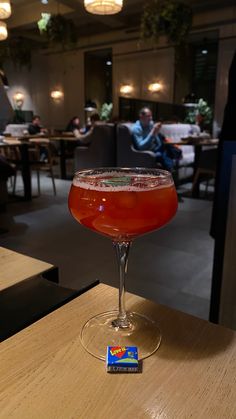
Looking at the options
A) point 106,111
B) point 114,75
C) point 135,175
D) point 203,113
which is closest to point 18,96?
point 106,111

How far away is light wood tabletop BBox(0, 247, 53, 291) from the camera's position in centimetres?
71

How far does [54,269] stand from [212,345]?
0.42 m

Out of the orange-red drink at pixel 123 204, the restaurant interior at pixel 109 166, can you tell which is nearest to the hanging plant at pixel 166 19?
the restaurant interior at pixel 109 166

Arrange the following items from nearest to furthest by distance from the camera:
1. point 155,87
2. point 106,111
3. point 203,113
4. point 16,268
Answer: point 16,268 → point 203,113 → point 155,87 → point 106,111

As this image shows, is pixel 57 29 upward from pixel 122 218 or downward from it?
upward

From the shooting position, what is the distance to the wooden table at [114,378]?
0.40m

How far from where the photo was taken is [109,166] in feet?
19.7

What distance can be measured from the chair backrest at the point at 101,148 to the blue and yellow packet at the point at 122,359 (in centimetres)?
557

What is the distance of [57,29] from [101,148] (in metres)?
3.03

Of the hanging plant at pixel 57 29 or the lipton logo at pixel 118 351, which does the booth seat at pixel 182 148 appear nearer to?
the hanging plant at pixel 57 29

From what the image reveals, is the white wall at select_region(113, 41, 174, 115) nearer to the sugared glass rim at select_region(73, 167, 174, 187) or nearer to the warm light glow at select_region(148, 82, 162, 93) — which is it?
the warm light glow at select_region(148, 82, 162, 93)

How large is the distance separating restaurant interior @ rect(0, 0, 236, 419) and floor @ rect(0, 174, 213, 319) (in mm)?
15

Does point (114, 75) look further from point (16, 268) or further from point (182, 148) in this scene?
point (16, 268)

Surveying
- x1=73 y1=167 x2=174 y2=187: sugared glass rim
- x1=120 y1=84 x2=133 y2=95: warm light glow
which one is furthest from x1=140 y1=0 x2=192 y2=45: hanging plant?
x1=73 y1=167 x2=174 y2=187: sugared glass rim
